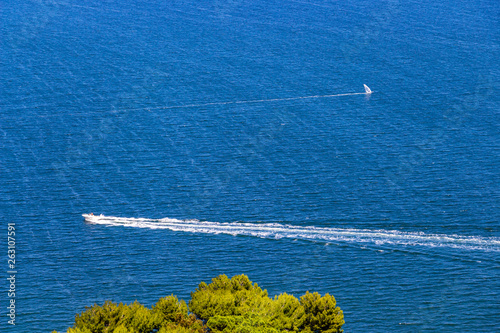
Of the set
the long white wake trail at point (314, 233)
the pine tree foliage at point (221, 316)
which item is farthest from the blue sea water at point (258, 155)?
the pine tree foliage at point (221, 316)

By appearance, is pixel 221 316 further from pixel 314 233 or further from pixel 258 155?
pixel 258 155

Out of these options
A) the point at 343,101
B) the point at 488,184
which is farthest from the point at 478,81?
the point at 488,184

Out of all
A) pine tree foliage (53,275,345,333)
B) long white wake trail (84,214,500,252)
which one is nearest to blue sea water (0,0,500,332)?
long white wake trail (84,214,500,252)

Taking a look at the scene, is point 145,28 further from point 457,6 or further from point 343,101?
point 457,6

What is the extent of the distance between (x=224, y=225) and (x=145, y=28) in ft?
296

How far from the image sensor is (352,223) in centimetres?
9119

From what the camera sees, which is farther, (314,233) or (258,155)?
(258,155)

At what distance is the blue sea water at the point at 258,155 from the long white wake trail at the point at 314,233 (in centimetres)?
25

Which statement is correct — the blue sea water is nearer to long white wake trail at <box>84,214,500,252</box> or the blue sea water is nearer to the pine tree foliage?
long white wake trail at <box>84,214,500,252</box>

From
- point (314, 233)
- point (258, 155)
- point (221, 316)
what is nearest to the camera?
point (221, 316)

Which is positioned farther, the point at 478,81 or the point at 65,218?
the point at 478,81

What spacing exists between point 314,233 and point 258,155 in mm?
26222

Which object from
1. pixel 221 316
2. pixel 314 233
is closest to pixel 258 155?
pixel 314 233

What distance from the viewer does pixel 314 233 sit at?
89688 mm
